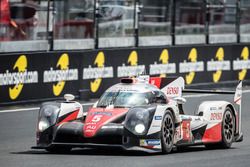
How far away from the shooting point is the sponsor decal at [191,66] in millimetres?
24250

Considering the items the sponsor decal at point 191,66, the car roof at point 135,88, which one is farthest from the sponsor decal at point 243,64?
the car roof at point 135,88

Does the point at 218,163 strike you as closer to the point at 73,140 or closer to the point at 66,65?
the point at 73,140

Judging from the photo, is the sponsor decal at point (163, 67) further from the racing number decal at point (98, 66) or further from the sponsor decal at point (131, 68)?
the racing number decal at point (98, 66)

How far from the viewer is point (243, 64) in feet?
85.7

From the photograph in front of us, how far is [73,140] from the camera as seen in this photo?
Result: 1227cm

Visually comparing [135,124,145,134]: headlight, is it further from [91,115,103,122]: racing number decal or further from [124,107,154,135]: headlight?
[91,115,103,122]: racing number decal

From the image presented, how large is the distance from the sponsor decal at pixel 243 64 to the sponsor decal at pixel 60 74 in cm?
665

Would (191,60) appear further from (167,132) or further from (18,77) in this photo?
(167,132)

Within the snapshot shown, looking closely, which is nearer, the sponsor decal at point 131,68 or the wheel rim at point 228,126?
the wheel rim at point 228,126

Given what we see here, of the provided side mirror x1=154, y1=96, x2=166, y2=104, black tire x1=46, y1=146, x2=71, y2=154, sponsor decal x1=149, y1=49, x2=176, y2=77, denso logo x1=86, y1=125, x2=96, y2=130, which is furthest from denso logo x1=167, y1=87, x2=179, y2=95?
sponsor decal x1=149, y1=49, x2=176, y2=77

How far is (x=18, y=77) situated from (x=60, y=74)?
56.6 inches

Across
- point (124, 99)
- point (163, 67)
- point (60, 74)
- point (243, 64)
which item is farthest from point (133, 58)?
point (124, 99)

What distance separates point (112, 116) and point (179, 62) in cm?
1186

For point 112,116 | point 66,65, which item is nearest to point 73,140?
point 112,116
